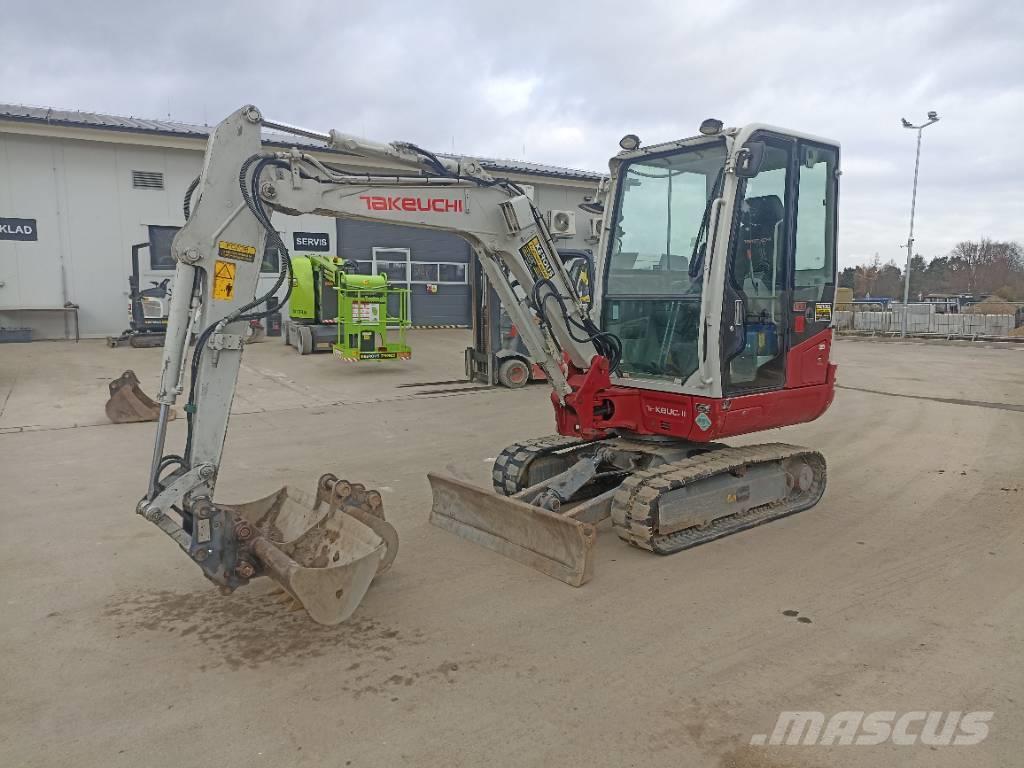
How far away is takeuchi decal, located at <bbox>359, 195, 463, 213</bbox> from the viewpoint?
4.53m

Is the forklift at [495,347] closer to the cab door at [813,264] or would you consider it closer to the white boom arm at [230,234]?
the cab door at [813,264]

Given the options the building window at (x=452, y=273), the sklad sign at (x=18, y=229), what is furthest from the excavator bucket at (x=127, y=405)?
the building window at (x=452, y=273)

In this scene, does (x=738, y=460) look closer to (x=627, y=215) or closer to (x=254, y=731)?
(x=627, y=215)

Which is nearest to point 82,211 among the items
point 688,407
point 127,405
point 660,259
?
point 127,405

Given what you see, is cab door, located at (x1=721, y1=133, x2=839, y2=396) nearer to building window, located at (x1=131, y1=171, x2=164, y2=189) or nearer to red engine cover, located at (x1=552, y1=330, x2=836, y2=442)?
red engine cover, located at (x1=552, y1=330, x2=836, y2=442)

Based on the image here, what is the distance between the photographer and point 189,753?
2959mm

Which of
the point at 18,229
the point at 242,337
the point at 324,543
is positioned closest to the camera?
the point at 242,337

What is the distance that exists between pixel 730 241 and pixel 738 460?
157 cm

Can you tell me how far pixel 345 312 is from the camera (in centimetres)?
1462

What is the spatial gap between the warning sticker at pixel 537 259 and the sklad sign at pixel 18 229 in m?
17.3

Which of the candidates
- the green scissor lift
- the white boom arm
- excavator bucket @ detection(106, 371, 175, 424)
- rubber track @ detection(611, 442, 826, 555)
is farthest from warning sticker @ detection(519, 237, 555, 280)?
the green scissor lift

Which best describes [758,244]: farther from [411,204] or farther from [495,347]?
[495,347]

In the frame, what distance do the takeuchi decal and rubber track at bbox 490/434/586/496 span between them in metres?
2.02

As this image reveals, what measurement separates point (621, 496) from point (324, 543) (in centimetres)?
196
